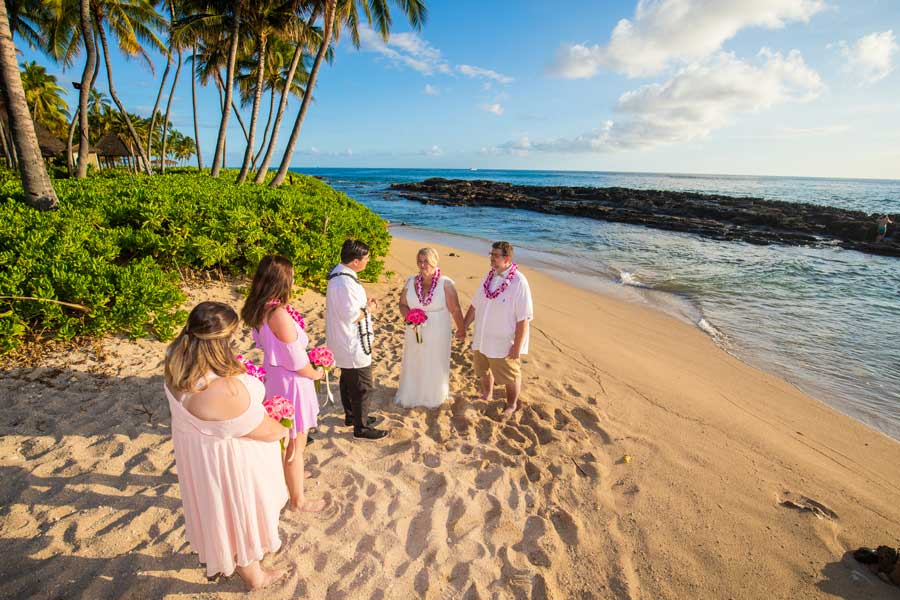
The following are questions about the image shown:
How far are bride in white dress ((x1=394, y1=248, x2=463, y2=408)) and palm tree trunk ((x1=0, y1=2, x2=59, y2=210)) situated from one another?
21.2ft

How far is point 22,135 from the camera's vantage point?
675 centimetres

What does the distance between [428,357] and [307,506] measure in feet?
6.63

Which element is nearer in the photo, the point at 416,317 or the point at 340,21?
the point at 416,317

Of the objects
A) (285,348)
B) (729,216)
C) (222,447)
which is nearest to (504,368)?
(285,348)

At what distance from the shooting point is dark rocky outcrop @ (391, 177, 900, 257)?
2372 cm

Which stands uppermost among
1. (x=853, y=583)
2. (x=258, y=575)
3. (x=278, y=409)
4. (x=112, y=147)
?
(x=112, y=147)

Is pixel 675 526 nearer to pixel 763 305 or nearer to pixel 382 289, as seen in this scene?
pixel 382 289

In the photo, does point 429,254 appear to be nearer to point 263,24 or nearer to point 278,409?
point 278,409

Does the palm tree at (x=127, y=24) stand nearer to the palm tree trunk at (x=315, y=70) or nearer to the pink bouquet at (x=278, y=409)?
the palm tree trunk at (x=315, y=70)

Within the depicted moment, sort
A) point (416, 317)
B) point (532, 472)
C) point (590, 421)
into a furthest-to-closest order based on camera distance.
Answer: point (590, 421)
point (416, 317)
point (532, 472)

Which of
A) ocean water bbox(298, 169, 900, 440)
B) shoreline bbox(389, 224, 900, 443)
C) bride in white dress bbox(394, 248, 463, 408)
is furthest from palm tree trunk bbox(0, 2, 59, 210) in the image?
ocean water bbox(298, 169, 900, 440)

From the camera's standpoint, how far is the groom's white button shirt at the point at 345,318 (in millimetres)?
3783

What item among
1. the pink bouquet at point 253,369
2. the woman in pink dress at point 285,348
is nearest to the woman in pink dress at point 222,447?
the pink bouquet at point 253,369

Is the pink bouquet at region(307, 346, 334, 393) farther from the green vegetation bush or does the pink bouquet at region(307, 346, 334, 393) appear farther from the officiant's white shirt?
the green vegetation bush
